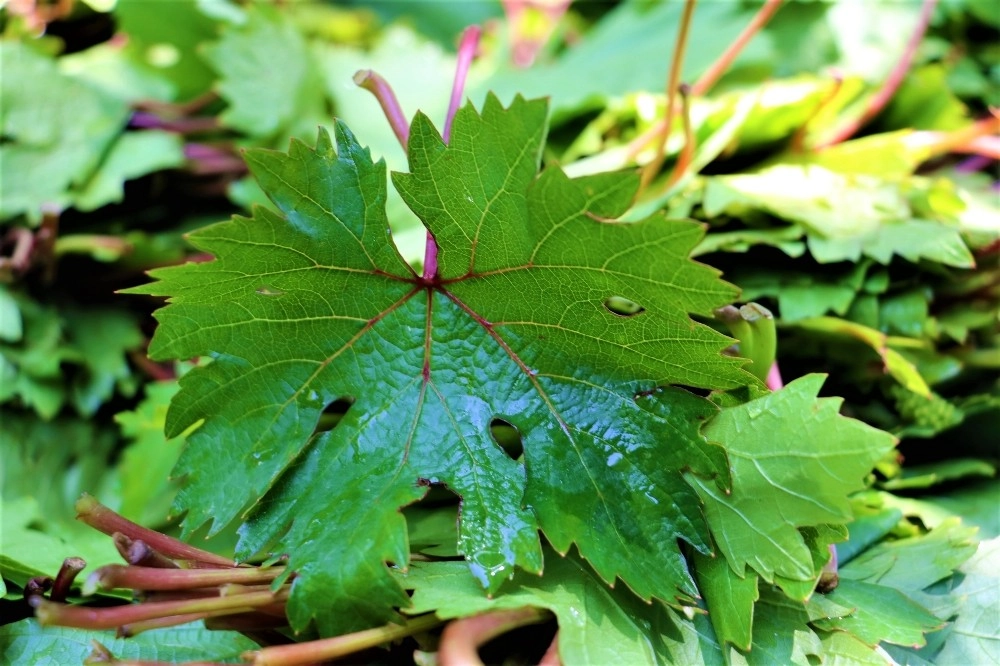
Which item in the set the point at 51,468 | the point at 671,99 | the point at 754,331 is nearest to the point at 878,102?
the point at 671,99

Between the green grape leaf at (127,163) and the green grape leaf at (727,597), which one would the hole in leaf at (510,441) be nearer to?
the green grape leaf at (727,597)

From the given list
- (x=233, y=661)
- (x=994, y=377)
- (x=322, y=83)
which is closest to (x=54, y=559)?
(x=233, y=661)

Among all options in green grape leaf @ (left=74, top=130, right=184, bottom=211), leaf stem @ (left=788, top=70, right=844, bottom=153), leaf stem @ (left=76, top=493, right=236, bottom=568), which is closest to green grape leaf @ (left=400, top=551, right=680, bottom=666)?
leaf stem @ (left=76, top=493, right=236, bottom=568)

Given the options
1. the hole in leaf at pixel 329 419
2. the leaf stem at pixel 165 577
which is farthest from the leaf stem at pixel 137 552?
the hole in leaf at pixel 329 419

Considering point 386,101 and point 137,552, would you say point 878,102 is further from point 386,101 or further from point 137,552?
point 137,552

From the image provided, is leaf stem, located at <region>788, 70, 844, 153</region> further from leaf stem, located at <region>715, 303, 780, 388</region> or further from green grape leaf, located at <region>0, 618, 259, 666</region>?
green grape leaf, located at <region>0, 618, 259, 666</region>

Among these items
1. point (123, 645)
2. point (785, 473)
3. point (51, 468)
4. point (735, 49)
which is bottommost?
point (51, 468)
